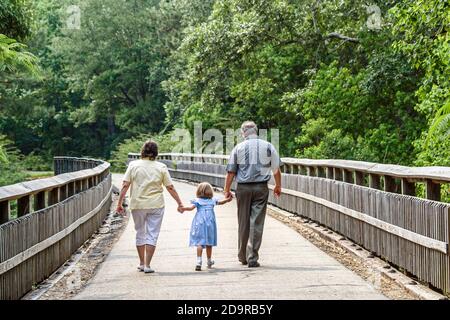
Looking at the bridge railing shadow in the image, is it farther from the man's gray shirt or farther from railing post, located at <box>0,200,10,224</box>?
the man's gray shirt

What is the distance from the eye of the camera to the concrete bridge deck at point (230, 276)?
877cm

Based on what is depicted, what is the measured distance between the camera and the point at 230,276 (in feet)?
33.0

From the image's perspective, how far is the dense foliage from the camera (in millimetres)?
18828

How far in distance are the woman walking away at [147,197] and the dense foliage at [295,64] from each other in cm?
196

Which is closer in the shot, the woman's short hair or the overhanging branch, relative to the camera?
the woman's short hair

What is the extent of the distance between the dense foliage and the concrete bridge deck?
2.35 m

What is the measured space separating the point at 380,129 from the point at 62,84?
47.2 m

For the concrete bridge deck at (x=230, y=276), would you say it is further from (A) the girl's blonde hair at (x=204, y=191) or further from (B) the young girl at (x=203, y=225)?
(A) the girl's blonde hair at (x=204, y=191)

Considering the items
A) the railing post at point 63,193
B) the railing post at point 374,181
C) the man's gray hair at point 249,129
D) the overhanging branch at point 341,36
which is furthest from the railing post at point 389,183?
the overhanging branch at point 341,36

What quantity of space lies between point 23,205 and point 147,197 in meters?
1.63

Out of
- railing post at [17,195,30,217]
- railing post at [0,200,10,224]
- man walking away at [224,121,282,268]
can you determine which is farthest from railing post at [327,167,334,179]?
railing post at [0,200,10,224]

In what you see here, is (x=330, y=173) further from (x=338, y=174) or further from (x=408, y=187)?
(x=408, y=187)

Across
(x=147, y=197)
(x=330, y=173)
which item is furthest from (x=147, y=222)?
(x=330, y=173)

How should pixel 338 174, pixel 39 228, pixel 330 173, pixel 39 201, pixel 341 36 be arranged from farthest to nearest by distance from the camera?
1. pixel 341 36
2. pixel 330 173
3. pixel 338 174
4. pixel 39 201
5. pixel 39 228
